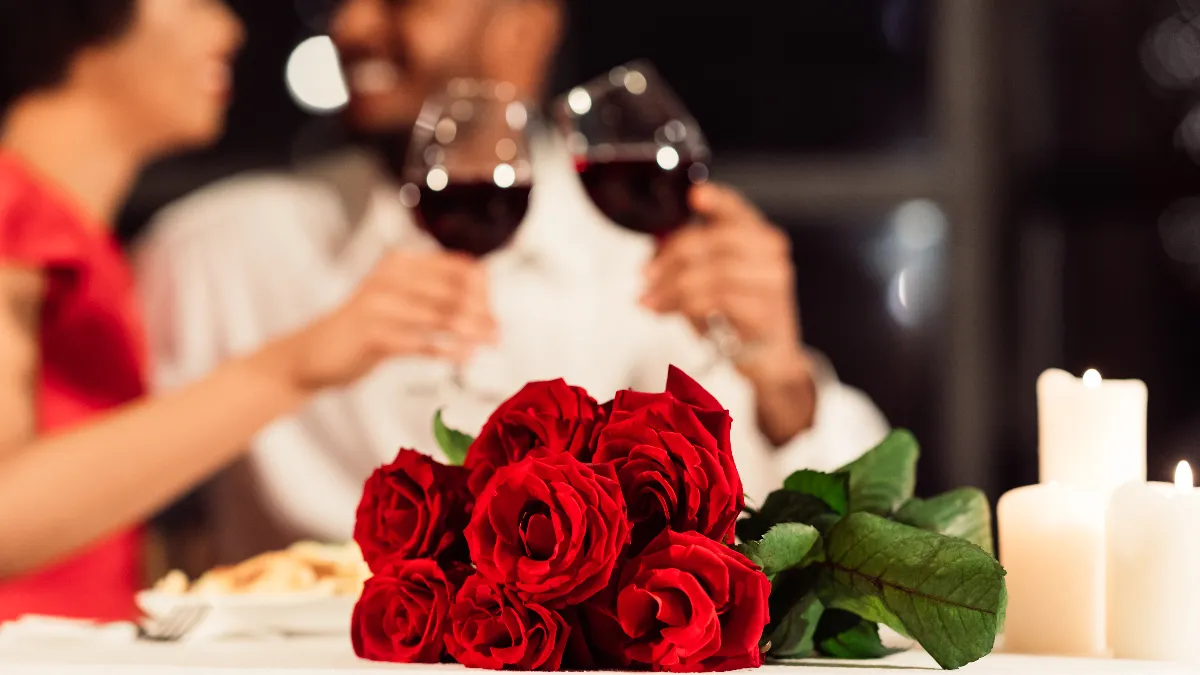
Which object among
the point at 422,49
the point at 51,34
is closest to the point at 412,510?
the point at 51,34

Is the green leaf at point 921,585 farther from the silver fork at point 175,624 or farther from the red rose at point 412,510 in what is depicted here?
the silver fork at point 175,624

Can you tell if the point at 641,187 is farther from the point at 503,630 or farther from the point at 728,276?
the point at 503,630

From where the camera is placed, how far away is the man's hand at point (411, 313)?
1150 mm

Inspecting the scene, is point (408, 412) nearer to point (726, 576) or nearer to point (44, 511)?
point (44, 511)

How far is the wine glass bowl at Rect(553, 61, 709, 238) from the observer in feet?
3.52

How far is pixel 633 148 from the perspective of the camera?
42.4 inches

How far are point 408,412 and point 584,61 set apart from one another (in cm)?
76

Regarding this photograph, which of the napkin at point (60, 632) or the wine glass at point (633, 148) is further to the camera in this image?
the wine glass at point (633, 148)

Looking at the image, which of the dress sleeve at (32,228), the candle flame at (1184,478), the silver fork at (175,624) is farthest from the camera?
the dress sleeve at (32,228)

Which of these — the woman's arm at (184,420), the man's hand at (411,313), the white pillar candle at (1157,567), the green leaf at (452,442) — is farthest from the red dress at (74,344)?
the white pillar candle at (1157,567)

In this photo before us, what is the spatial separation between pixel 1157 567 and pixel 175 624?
52 cm

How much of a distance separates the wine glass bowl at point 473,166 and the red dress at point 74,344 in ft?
1.83

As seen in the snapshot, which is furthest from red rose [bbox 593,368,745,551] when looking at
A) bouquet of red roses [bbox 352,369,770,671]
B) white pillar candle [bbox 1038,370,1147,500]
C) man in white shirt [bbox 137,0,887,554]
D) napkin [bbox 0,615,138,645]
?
man in white shirt [bbox 137,0,887,554]

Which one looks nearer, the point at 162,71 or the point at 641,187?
the point at 641,187
